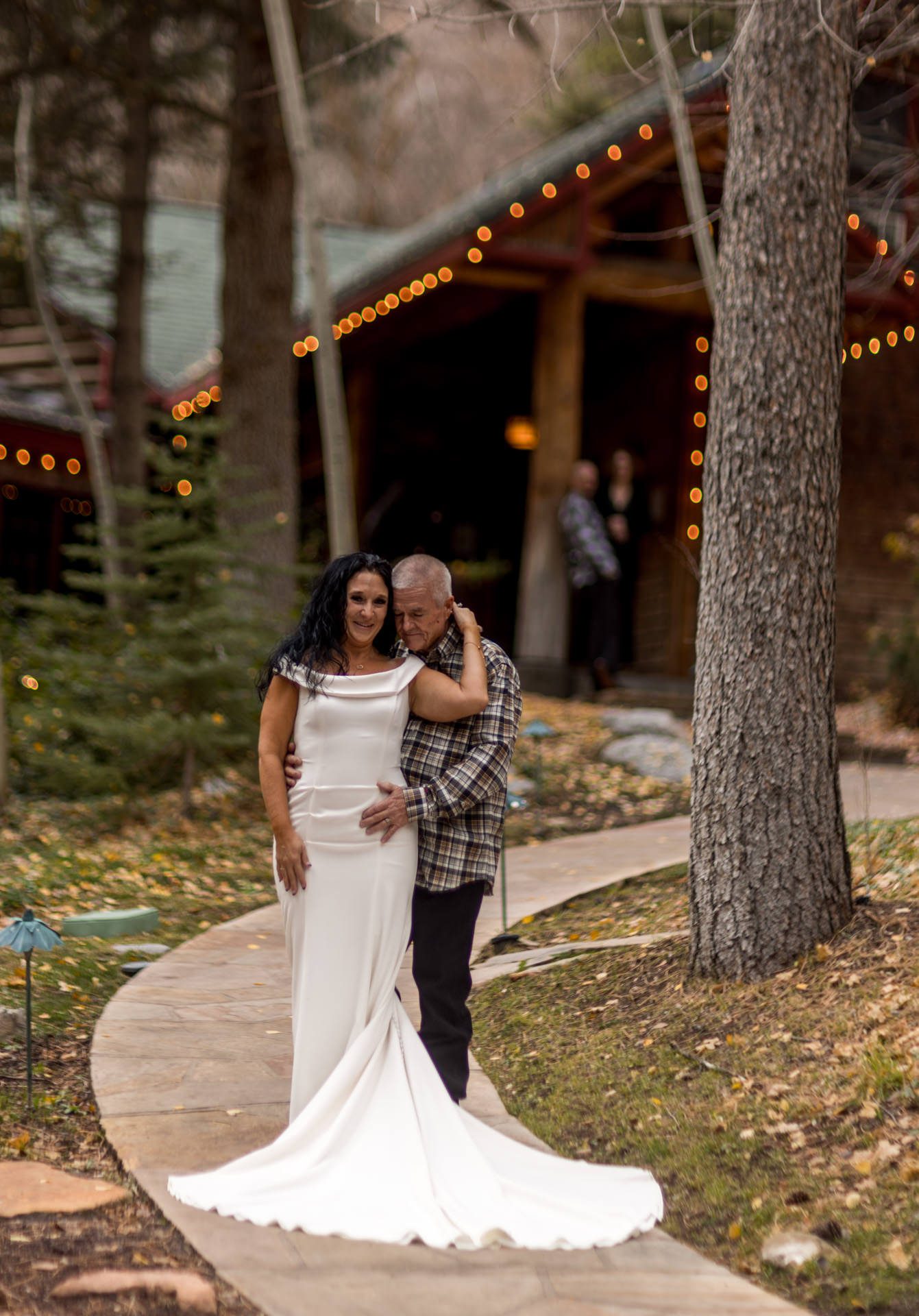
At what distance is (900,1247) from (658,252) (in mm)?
14197

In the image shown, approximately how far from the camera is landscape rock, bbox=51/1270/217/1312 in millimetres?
3176

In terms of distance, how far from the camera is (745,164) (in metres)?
5.34

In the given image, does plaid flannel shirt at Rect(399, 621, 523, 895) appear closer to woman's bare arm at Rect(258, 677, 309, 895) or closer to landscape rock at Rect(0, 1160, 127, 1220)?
woman's bare arm at Rect(258, 677, 309, 895)

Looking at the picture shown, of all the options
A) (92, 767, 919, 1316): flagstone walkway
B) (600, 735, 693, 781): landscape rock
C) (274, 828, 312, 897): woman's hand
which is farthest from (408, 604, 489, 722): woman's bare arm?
(600, 735, 693, 781): landscape rock

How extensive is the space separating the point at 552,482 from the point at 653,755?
397 cm

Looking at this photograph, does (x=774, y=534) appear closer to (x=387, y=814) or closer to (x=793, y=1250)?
(x=387, y=814)

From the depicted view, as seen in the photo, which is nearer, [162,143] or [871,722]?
[871,722]

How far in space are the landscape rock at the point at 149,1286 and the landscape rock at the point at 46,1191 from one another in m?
0.48

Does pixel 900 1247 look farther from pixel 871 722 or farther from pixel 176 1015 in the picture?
pixel 871 722

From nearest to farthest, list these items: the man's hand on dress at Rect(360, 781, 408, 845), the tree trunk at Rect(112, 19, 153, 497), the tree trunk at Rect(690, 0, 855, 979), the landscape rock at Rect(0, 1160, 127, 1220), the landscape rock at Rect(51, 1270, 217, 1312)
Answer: the landscape rock at Rect(51, 1270, 217, 1312) → the landscape rock at Rect(0, 1160, 127, 1220) → the man's hand on dress at Rect(360, 781, 408, 845) → the tree trunk at Rect(690, 0, 855, 979) → the tree trunk at Rect(112, 19, 153, 497)

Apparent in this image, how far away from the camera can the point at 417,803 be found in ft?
13.6

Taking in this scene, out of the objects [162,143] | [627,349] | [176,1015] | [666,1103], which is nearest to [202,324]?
[162,143]

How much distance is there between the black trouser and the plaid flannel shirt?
0.06 metres

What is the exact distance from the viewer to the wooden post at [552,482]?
46.4ft
